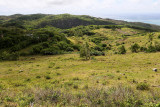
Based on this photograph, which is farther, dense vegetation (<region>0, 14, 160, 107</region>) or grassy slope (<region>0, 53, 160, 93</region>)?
grassy slope (<region>0, 53, 160, 93</region>)

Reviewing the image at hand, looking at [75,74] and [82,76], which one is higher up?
[82,76]

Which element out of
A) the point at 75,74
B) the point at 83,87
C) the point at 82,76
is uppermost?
the point at 83,87

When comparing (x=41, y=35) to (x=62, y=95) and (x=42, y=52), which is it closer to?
(x=42, y=52)

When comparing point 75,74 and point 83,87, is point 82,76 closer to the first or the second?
point 75,74

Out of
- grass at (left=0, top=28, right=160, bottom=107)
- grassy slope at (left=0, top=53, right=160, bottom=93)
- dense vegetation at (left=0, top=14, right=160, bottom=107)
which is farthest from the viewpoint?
grassy slope at (left=0, top=53, right=160, bottom=93)

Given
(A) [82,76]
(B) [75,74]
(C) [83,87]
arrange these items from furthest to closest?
(B) [75,74] < (A) [82,76] < (C) [83,87]

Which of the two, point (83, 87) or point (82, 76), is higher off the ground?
point (83, 87)

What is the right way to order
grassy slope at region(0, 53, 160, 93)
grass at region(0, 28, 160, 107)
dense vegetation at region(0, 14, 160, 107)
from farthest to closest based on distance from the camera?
grassy slope at region(0, 53, 160, 93) → dense vegetation at region(0, 14, 160, 107) → grass at region(0, 28, 160, 107)

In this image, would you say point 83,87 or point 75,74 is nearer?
point 83,87

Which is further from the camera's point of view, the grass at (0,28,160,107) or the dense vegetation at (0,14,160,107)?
the dense vegetation at (0,14,160,107)

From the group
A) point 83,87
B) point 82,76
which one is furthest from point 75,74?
point 83,87

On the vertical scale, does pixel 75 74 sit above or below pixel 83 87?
below

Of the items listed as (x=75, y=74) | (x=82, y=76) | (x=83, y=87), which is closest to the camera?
(x=83, y=87)

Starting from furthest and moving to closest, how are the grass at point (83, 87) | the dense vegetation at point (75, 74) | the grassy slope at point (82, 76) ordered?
the grassy slope at point (82, 76) → the dense vegetation at point (75, 74) → the grass at point (83, 87)
